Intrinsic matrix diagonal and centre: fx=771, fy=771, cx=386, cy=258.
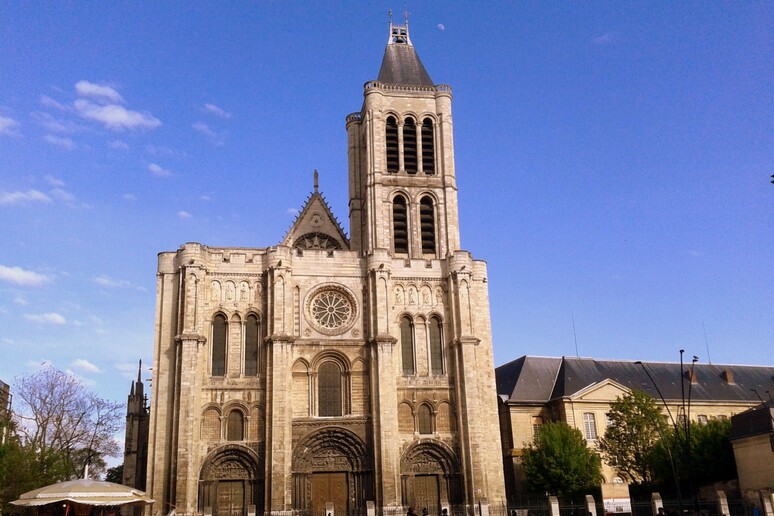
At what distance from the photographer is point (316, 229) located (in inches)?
1778

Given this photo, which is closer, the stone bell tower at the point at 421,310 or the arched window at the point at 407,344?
the stone bell tower at the point at 421,310

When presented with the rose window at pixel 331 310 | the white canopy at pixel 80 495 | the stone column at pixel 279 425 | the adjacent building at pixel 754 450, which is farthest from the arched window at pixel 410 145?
the white canopy at pixel 80 495

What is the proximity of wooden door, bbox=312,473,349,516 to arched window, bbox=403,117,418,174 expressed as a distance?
17.9m

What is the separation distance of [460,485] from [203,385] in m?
13.0

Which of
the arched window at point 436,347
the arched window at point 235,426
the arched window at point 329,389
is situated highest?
the arched window at point 436,347

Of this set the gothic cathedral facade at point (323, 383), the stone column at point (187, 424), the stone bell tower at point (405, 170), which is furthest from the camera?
the stone bell tower at point (405, 170)

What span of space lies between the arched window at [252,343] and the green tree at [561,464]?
48.9 ft

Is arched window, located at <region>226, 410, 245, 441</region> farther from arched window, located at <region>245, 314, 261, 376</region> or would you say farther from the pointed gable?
the pointed gable

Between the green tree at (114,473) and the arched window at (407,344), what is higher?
the arched window at (407,344)

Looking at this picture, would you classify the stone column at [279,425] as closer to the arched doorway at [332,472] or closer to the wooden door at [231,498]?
the arched doorway at [332,472]

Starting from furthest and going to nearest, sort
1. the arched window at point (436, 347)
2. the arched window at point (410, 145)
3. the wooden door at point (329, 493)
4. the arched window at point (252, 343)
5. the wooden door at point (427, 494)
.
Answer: the arched window at point (410, 145)
the arched window at point (436, 347)
the arched window at point (252, 343)
the wooden door at point (427, 494)
the wooden door at point (329, 493)

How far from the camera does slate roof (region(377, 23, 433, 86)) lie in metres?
47.0

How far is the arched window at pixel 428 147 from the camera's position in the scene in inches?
1760

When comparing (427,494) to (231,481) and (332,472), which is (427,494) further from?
(231,481)
